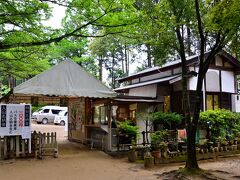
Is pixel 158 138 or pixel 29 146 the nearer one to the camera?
pixel 29 146

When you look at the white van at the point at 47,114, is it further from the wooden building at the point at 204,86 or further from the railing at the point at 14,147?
the railing at the point at 14,147

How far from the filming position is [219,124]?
16172mm

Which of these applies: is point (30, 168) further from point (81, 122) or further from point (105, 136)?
point (81, 122)

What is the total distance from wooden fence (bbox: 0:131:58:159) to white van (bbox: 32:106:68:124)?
946 inches

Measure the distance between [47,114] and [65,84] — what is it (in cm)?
2484

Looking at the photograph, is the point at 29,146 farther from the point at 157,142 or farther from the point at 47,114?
the point at 47,114

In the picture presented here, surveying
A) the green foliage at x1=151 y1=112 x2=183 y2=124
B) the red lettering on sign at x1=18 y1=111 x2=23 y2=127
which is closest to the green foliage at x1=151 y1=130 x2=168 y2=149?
the green foliage at x1=151 y1=112 x2=183 y2=124

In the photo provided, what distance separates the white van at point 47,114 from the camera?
37.8 meters

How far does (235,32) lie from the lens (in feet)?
33.4

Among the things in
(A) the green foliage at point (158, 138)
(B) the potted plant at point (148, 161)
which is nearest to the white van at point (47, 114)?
(A) the green foliage at point (158, 138)

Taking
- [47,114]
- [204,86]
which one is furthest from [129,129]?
[47,114]

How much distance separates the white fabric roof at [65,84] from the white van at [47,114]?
77.0 feet

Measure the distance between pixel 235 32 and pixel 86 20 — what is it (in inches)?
205

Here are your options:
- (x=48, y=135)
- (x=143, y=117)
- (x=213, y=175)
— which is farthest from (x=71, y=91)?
(x=213, y=175)
